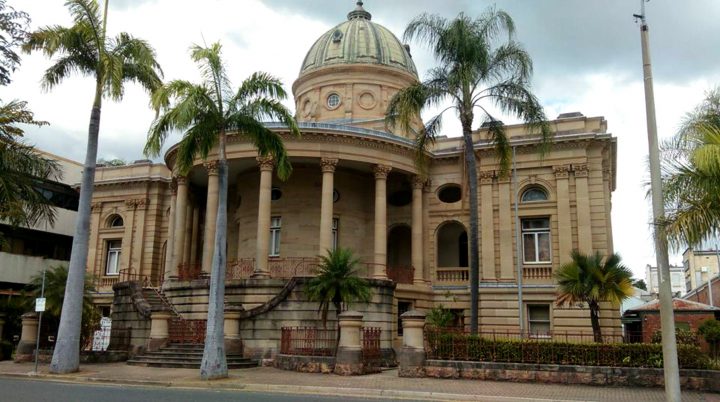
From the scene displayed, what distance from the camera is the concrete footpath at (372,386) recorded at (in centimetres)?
1526

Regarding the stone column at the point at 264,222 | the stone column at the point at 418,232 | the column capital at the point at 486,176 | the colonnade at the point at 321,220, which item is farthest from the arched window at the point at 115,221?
the column capital at the point at 486,176

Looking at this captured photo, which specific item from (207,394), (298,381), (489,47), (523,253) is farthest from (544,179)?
(207,394)

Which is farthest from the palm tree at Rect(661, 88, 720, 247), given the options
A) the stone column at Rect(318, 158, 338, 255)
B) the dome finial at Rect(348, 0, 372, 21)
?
the dome finial at Rect(348, 0, 372, 21)

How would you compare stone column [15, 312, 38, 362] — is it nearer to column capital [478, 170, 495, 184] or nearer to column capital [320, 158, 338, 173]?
column capital [320, 158, 338, 173]

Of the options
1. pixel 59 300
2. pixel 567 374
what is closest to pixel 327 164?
pixel 59 300

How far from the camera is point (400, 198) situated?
3575cm

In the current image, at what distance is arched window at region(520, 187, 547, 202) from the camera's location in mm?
32156

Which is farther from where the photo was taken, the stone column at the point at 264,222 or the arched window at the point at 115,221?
the arched window at the point at 115,221

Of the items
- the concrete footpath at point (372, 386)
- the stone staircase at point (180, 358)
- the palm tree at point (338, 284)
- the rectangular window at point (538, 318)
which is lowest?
the concrete footpath at point (372, 386)

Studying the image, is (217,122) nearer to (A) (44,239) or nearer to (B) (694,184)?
(B) (694,184)

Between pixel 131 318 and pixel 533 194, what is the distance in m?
20.0

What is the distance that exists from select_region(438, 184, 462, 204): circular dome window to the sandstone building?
6cm

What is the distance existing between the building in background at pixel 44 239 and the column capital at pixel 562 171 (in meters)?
30.4

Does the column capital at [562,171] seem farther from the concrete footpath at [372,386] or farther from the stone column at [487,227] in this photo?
the concrete footpath at [372,386]
